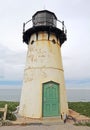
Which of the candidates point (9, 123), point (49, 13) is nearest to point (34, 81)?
point (9, 123)

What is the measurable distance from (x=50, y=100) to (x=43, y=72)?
2.21 metres

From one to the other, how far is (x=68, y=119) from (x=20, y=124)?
4.14 meters

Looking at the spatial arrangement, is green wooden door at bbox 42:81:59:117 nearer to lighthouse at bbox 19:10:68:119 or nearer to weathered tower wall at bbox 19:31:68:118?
lighthouse at bbox 19:10:68:119

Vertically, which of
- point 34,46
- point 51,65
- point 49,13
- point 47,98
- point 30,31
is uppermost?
point 49,13

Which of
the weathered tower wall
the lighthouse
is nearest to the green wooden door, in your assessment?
the lighthouse

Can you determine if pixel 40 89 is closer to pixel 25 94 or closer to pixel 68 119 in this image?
pixel 25 94

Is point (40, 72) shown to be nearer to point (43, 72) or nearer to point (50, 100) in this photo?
point (43, 72)

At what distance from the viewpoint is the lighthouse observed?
1598 centimetres

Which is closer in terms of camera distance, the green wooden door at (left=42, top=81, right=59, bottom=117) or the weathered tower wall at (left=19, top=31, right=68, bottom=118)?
the green wooden door at (left=42, top=81, right=59, bottom=117)

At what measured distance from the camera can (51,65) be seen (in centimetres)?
1686

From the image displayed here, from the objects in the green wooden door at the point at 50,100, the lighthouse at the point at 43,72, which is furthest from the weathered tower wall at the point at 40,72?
the green wooden door at the point at 50,100

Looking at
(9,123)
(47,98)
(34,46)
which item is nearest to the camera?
(9,123)

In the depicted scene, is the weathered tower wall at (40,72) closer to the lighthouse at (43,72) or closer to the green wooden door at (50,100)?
the lighthouse at (43,72)

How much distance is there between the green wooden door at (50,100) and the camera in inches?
625
